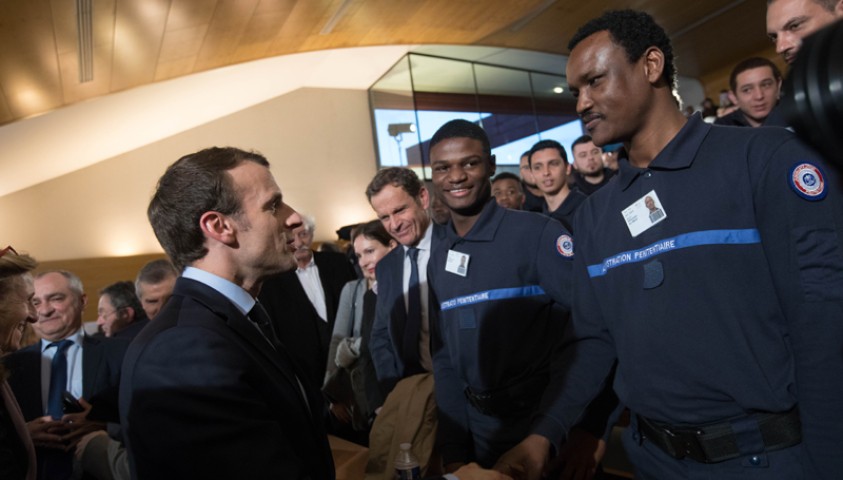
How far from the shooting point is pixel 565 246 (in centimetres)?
180

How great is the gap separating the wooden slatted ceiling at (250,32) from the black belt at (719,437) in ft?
17.7

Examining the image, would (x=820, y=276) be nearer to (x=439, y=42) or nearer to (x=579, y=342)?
(x=579, y=342)

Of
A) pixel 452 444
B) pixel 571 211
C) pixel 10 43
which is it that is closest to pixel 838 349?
pixel 452 444

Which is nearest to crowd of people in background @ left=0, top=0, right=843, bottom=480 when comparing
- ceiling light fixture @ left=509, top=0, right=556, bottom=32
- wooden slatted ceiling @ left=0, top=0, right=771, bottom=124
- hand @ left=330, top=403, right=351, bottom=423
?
hand @ left=330, top=403, right=351, bottom=423

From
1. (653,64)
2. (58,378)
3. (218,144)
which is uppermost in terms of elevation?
(218,144)

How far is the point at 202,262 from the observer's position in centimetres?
134

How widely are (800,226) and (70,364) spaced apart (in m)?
3.17

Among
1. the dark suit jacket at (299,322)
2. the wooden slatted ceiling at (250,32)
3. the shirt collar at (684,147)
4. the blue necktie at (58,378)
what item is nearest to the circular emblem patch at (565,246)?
the shirt collar at (684,147)

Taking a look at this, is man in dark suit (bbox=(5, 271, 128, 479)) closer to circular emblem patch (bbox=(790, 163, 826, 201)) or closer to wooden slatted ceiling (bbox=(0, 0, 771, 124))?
circular emblem patch (bbox=(790, 163, 826, 201))

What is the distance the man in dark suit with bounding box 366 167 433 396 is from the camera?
241 centimetres

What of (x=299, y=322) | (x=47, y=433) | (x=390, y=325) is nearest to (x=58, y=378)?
(x=47, y=433)

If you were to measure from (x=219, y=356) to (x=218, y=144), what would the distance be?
29.1ft

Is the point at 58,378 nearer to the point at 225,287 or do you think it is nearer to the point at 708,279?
the point at 225,287

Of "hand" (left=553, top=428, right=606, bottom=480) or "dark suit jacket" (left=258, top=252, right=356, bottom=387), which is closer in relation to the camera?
"hand" (left=553, top=428, right=606, bottom=480)
